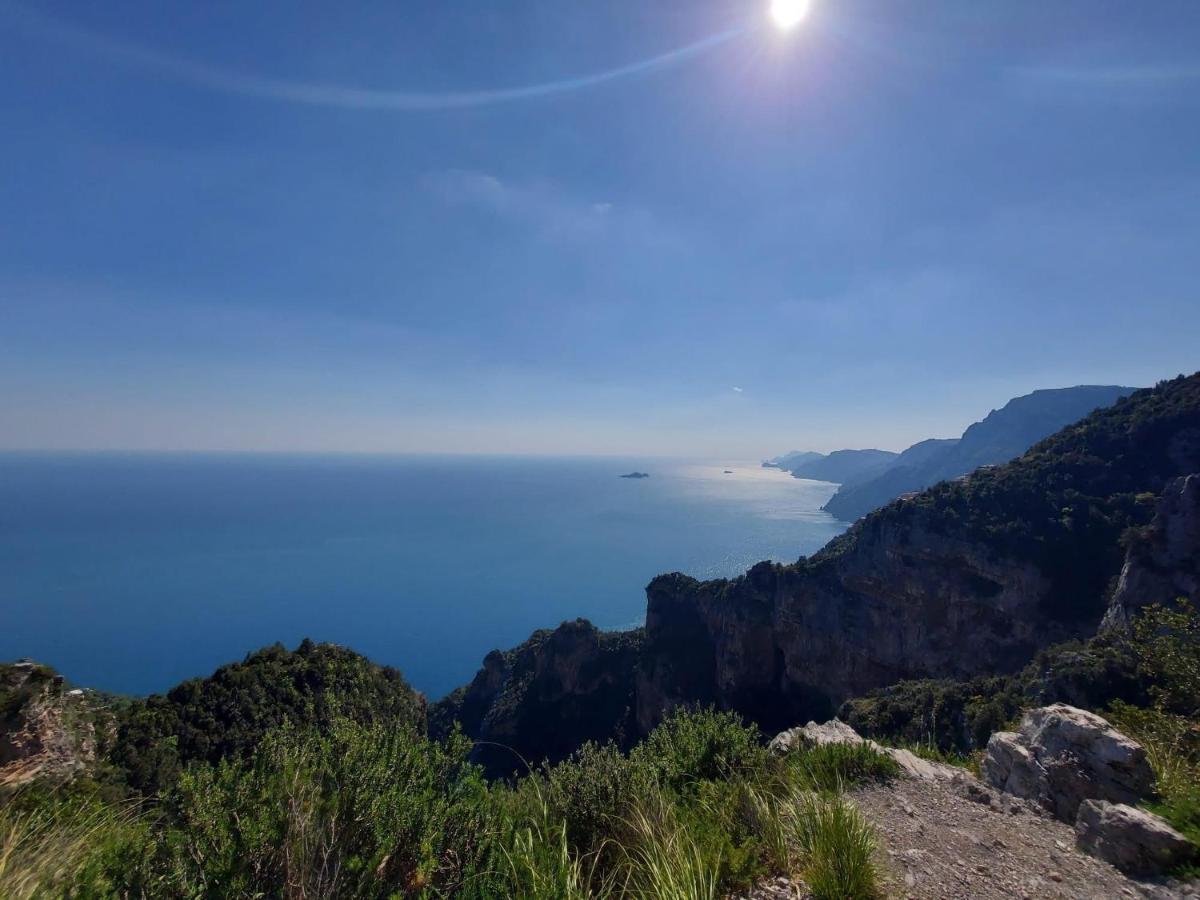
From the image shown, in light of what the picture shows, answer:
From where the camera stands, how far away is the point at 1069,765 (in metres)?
5.76

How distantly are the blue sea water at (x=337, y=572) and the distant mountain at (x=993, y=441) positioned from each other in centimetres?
1639

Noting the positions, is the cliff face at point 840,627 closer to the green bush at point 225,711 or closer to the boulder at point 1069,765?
the green bush at point 225,711

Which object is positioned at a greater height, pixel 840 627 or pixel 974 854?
pixel 974 854

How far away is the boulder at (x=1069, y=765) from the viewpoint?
215 inches

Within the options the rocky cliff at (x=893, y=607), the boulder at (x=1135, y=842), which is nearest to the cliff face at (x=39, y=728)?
the boulder at (x=1135, y=842)

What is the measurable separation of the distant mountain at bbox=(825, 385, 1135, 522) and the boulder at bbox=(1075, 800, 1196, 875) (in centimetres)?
14578

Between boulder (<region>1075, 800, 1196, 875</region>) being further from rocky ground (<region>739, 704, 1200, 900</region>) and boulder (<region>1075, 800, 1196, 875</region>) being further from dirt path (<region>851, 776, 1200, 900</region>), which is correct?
dirt path (<region>851, 776, 1200, 900</region>)

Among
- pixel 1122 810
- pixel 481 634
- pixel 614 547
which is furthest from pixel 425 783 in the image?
pixel 614 547

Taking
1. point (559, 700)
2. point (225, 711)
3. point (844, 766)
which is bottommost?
point (559, 700)

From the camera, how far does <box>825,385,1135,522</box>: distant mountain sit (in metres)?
140

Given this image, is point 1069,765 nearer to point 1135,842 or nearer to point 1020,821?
point 1020,821

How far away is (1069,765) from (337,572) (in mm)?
99845

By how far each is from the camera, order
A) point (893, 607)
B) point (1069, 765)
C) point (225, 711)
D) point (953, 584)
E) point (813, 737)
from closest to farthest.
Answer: point (1069, 765) < point (813, 737) < point (225, 711) < point (953, 584) < point (893, 607)

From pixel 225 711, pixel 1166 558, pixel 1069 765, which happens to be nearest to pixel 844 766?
pixel 1069 765
